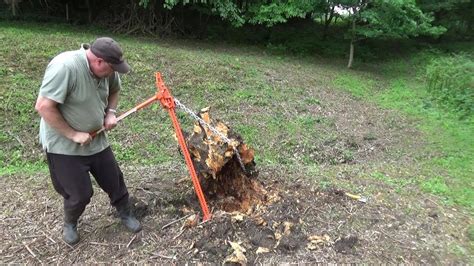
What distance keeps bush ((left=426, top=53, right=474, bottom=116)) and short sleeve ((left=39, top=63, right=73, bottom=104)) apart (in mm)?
6858

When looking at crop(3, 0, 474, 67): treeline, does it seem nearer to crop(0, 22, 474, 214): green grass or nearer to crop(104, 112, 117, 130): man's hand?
crop(0, 22, 474, 214): green grass

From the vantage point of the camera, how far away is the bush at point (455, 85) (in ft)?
25.6

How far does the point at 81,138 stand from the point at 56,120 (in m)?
0.19

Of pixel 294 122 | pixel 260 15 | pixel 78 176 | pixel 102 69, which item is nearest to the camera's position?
pixel 102 69

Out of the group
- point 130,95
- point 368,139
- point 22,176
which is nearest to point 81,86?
point 22,176

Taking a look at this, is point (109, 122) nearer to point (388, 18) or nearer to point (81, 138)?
point (81, 138)

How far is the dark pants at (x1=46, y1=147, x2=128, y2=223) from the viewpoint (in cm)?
290

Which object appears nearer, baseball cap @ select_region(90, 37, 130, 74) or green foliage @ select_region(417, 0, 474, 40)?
baseball cap @ select_region(90, 37, 130, 74)

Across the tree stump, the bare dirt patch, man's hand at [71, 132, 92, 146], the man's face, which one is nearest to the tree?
the bare dirt patch

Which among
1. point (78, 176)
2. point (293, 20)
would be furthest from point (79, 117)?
point (293, 20)

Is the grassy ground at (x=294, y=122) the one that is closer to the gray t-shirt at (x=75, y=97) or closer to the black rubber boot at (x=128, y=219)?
the black rubber boot at (x=128, y=219)

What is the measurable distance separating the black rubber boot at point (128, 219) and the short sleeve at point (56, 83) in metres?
1.08

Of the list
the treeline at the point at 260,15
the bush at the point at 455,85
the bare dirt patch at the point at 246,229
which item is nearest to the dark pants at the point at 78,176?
the bare dirt patch at the point at 246,229

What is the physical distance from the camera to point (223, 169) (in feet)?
12.7
